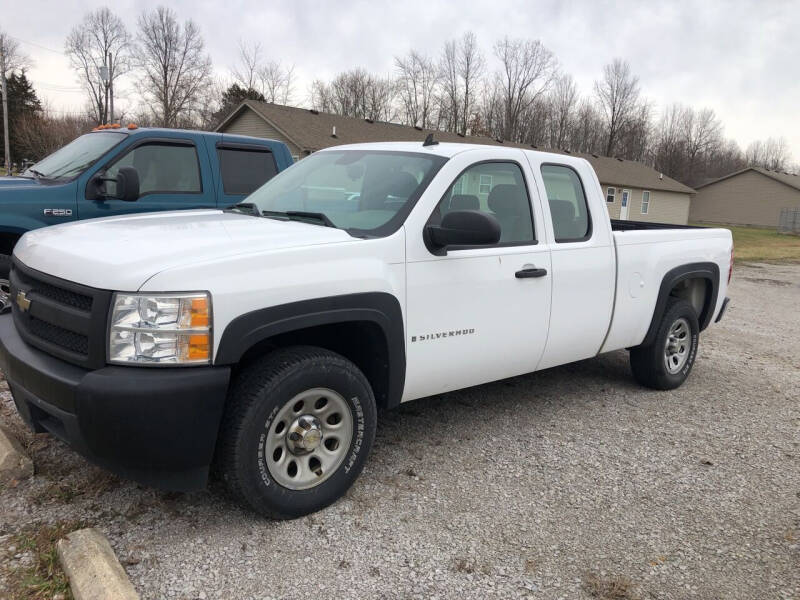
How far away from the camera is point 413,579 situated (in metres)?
2.86

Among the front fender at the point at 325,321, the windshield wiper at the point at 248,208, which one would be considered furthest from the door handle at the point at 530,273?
the windshield wiper at the point at 248,208

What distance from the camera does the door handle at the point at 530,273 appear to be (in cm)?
404

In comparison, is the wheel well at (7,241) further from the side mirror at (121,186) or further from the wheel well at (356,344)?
the wheel well at (356,344)

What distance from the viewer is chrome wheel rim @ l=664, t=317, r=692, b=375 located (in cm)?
559

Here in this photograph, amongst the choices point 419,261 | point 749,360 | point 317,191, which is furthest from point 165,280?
point 749,360

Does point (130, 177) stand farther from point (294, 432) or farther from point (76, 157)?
point (294, 432)

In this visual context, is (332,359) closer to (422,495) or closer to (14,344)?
(422,495)

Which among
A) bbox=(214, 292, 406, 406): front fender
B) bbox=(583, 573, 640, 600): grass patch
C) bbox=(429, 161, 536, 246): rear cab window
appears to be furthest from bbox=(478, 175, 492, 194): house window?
bbox=(583, 573, 640, 600): grass patch

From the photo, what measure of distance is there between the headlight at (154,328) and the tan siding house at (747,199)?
5834 centimetres

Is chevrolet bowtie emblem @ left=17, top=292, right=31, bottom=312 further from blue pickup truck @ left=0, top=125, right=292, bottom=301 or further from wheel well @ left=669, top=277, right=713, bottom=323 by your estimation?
wheel well @ left=669, top=277, right=713, bottom=323

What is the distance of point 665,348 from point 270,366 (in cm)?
367

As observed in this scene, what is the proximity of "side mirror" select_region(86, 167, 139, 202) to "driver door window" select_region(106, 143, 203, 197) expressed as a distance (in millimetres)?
174

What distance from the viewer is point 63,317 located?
2.88 metres

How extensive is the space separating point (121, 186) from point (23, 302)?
3.08m
